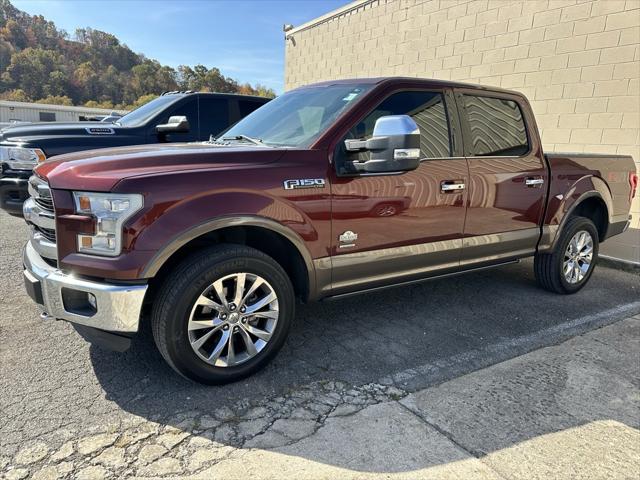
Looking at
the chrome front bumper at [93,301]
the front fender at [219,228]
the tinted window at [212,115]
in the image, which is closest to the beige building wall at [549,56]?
the tinted window at [212,115]

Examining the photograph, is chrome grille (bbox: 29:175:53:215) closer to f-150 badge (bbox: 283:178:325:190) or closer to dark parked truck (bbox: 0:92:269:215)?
f-150 badge (bbox: 283:178:325:190)

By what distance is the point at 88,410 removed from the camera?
2602 millimetres

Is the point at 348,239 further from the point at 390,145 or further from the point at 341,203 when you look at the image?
the point at 390,145

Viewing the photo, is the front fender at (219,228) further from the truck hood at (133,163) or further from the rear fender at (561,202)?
the rear fender at (561,202)

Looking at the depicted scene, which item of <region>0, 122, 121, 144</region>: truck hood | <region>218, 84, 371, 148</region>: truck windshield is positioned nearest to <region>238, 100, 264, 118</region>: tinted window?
<region>0, 122, 121, 144</region>: truck hood

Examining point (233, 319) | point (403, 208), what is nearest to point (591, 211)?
point (403, 208)

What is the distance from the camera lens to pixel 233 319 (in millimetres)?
2865

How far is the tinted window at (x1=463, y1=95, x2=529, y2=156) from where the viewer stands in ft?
13.2

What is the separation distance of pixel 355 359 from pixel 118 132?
4.48 metres

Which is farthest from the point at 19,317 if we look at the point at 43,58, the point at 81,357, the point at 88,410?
the point at 43,58

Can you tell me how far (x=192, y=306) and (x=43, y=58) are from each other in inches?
3425

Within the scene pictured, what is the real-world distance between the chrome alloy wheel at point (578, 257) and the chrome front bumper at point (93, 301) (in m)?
4.12

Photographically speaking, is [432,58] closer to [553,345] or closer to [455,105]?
[455,105]

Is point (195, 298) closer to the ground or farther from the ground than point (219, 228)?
closer to the ground
